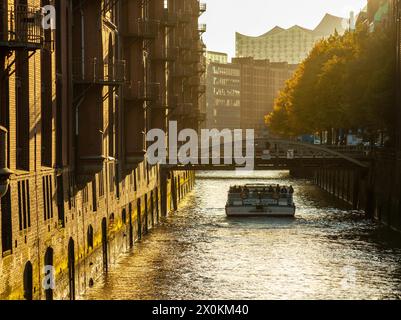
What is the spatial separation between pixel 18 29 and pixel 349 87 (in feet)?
139

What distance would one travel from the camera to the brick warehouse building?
71.5 feet

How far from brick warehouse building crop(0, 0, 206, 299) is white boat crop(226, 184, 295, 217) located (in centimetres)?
826

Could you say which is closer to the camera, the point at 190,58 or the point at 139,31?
the point at 139,31

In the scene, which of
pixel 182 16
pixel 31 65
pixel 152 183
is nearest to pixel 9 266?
pixel 31 65

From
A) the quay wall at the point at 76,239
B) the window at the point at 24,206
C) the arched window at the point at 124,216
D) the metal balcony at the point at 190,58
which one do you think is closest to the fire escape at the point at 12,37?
the window at the point at 24,206

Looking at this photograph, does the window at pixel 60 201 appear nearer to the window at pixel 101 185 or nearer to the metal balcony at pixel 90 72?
the metal balcony at pixel 90 72

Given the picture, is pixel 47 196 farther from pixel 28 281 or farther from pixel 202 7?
pixel 202 7

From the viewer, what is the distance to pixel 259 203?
62062 mm

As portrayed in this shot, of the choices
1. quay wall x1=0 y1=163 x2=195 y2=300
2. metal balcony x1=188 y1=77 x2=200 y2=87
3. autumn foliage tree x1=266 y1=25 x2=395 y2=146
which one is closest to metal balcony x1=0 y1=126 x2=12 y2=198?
quay wall x1=0 y1=163 x2=195 y2=300

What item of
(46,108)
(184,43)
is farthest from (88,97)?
(184,43)

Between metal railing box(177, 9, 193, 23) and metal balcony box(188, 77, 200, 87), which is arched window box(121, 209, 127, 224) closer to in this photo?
metal railing box(177, 9, 193, 23)

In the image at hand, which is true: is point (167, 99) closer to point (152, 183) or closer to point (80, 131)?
point (152, 183)

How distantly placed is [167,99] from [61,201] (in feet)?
118

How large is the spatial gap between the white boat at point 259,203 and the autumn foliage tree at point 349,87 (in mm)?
6969
